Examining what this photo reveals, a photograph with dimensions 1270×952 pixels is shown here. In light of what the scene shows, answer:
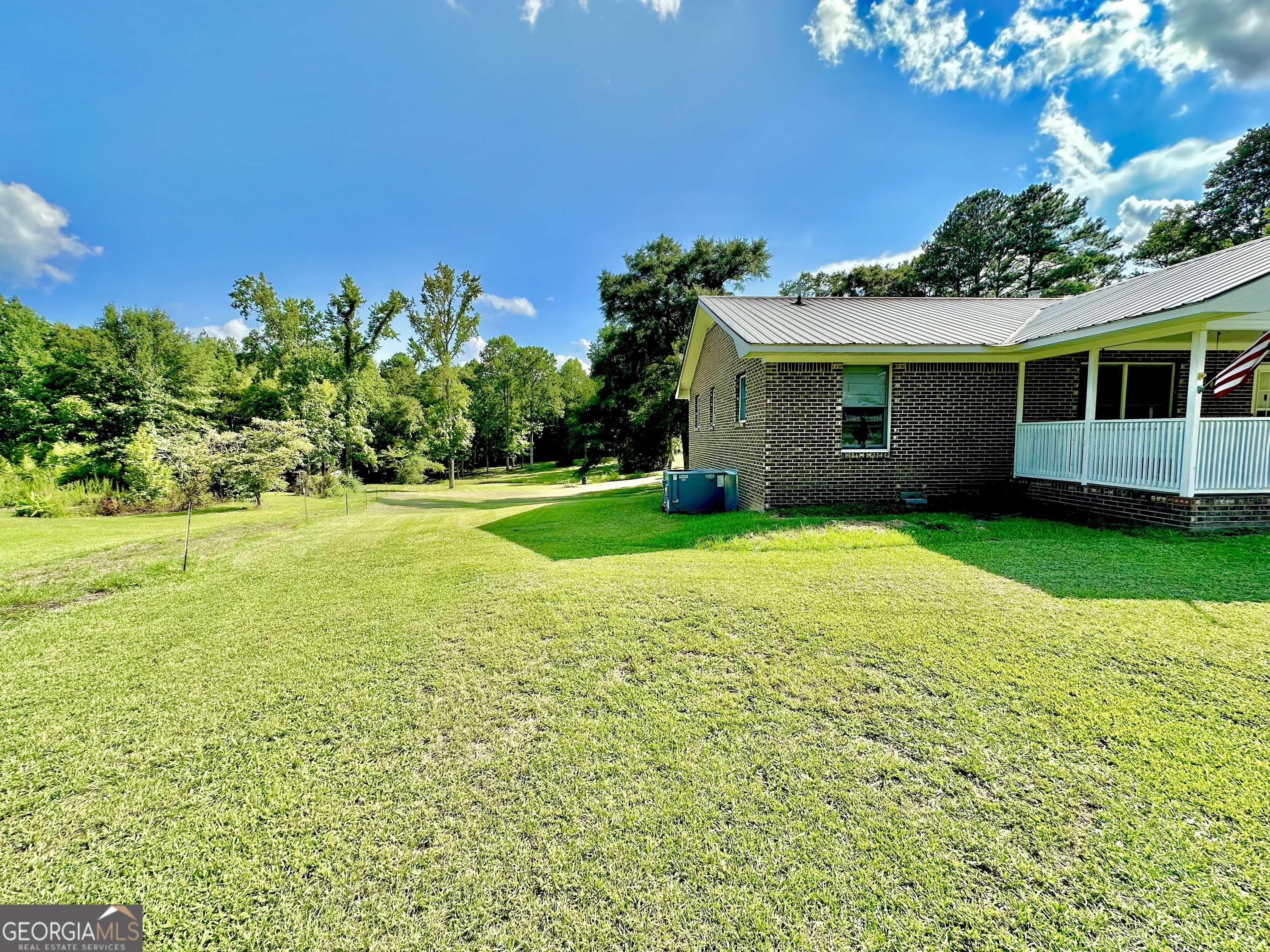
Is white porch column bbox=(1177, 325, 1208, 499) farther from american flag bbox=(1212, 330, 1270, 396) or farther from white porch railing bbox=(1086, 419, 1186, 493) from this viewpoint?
american flag bbox=(1212, 330, 1270, 396)

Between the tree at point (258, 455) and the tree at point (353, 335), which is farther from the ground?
the tree at point (353, 335)

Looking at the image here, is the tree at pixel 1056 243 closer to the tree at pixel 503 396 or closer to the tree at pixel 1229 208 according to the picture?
the tree at pixel 1229 208

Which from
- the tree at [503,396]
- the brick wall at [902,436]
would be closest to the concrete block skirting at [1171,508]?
the brick wall at [902,436]

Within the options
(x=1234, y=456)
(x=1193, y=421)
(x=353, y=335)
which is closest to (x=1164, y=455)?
(x=1193, y=421)

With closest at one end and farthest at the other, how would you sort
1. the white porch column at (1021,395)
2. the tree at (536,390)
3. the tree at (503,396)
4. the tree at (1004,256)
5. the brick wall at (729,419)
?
1. the white porch column at (1021,395)
2. the brick wall at (729,419)
3. the tree at (1004,256)
4. the tree at (503,396)
5. the tree at (536,390)

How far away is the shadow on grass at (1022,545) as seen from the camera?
4879 millimetres

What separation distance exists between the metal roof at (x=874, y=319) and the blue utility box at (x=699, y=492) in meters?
3.08

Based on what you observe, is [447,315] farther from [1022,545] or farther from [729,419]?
[1022,545]

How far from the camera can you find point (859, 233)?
2077cm

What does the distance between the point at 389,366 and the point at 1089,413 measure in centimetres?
4348

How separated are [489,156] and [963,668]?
17696 millimetres

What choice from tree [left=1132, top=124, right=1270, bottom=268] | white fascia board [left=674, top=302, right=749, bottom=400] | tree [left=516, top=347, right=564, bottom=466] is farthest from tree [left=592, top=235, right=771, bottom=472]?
tree [left=1132, top=124, right=1270, bottom=268]

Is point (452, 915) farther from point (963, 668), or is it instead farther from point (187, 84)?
point (187, 84)

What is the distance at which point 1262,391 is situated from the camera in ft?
32.3
